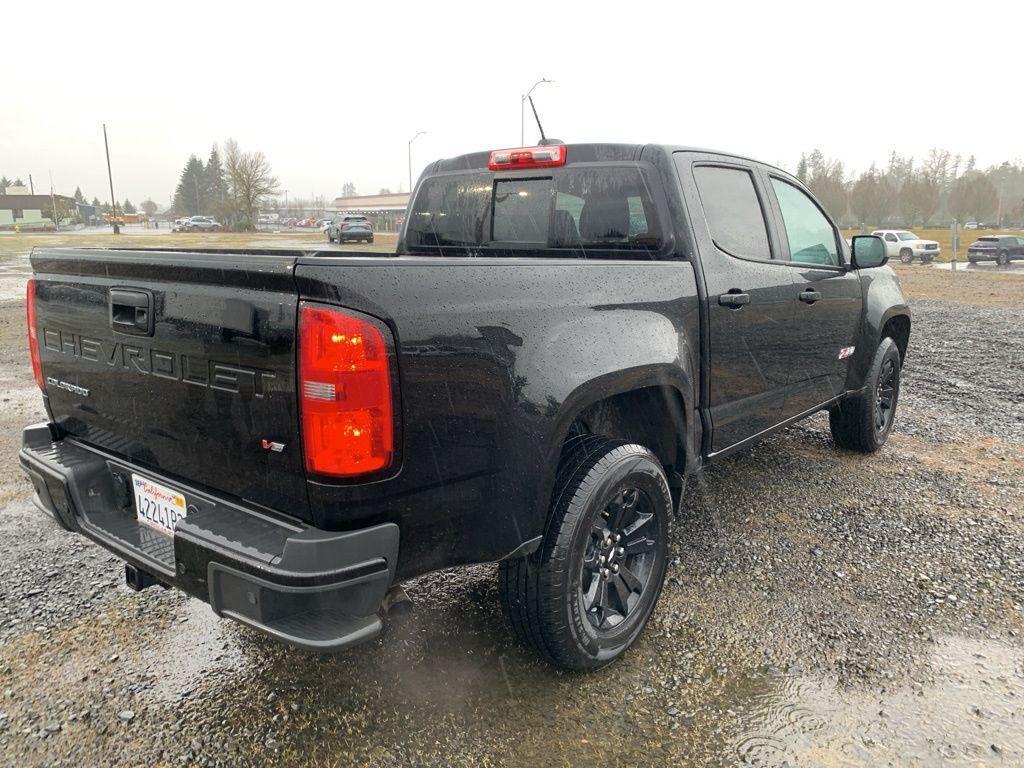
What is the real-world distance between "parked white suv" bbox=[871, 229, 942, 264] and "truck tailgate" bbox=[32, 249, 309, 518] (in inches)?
1316

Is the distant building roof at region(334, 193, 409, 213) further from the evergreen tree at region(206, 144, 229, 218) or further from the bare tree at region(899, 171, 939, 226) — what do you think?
the bare tree at region(899, 171, 939, 226)

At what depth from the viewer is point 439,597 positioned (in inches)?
127

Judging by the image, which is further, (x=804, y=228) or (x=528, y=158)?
(x=804, y=228)

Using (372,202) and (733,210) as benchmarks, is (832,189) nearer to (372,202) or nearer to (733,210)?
(372,202)

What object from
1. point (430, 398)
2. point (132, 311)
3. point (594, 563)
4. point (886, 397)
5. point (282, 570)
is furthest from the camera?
point (886, 397)

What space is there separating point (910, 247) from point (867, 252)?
102 feet

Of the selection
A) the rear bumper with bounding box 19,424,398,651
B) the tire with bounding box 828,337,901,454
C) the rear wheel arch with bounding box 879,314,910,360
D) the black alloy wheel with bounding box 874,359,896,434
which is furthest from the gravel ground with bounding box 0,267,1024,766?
the rear wheel arch with bounding box 879,314,910,360

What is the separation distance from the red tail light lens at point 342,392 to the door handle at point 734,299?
184cm

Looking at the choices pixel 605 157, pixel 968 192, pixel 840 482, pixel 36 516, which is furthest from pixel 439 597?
pixel 968 192

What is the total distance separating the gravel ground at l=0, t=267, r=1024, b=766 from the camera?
232 centimetres

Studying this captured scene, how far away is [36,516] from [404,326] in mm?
3160

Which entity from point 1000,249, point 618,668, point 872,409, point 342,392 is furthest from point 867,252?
point 1000,249

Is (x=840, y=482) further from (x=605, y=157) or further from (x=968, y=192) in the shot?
(x=968, y=192)

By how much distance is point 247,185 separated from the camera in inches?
2589
